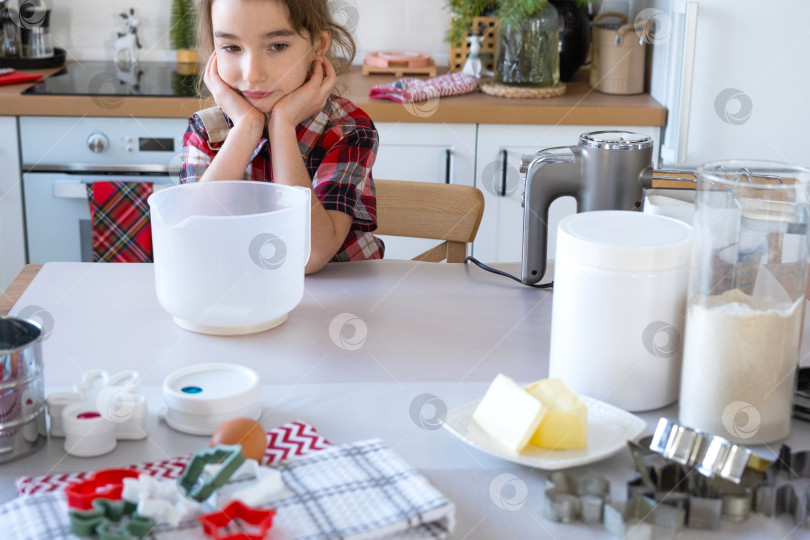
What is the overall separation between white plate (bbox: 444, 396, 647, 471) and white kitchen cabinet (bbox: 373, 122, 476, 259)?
5.02ft

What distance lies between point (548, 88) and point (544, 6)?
0.21m

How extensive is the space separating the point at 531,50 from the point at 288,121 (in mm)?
1110

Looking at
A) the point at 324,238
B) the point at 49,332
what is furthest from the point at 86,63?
the point at 49,332

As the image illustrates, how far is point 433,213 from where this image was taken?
64.0 inches

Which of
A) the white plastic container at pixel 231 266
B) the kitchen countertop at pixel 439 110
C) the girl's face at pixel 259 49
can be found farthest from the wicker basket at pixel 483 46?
the white plastic container at pixel 231 266

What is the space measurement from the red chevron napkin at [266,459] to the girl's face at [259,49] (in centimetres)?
75

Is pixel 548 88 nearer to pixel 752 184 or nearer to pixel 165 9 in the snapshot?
pixel 165 9

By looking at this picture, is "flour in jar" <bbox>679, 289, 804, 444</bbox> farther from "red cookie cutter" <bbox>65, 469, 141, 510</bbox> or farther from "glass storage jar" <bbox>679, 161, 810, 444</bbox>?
"red cookie cutter" <bbox>65, 469, 141, 510</bbox>

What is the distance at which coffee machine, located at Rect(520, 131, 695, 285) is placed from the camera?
1.11 m

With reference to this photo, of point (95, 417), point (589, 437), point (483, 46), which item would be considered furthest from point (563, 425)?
point (483, 46)

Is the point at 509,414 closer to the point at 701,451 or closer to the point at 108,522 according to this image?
the point at 701,451

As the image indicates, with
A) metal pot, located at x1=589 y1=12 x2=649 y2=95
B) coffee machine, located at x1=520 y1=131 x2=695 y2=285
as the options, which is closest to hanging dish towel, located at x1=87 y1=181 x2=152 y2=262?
metal pot, located at x1=589 y1=12 x2=649 y2=95

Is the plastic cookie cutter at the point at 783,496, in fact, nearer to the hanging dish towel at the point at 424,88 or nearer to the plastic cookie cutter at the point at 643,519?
the plastic cookie cutter at the point at 643,519

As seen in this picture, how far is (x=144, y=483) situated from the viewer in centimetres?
63
